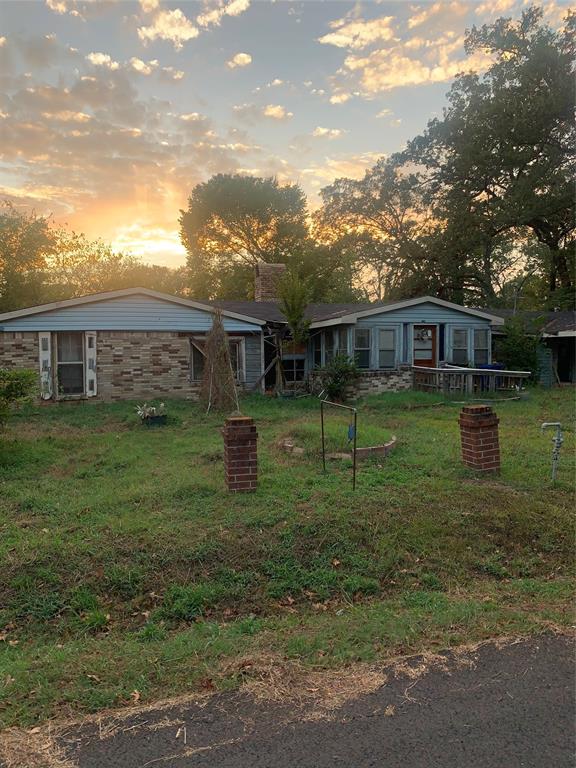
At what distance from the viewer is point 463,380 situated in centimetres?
1545

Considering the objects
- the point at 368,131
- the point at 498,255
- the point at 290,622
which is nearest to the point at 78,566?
the point at 290,622

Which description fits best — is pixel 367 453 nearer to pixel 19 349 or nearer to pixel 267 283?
pixel 19 349

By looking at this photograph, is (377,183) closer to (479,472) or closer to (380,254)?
(380,254)

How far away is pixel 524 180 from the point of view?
23.6 meters

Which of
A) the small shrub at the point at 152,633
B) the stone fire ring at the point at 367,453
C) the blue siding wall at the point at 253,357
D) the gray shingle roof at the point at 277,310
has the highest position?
the gray shingle roof at the point at 277,310

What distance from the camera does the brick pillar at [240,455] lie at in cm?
568

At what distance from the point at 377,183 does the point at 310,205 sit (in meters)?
8.29

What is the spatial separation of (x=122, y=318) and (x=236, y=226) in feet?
80.4

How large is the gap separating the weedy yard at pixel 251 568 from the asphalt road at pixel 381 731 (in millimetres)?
289

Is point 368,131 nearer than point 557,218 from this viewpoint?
Yes

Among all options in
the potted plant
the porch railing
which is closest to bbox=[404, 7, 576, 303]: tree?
the porch railing

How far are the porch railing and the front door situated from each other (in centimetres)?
45

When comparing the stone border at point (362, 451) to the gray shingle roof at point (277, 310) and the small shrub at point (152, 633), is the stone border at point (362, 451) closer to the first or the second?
the small shrub at point (152, 633)

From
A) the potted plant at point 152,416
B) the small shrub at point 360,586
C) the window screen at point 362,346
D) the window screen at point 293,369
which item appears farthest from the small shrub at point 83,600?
the window screen at point 293,369
